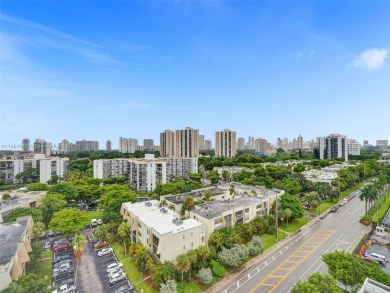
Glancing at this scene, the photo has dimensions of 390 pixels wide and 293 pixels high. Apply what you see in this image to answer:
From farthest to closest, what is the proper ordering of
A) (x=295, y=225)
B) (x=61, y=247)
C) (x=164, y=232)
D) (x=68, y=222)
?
(x=295, y=225) → (x=68, y=222) → (x=61, y=247) → (x=164, y=232)

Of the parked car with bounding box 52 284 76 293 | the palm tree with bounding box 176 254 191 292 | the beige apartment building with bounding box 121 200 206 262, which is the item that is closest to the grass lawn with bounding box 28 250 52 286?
the parked car with bounding box 52 284 76 293

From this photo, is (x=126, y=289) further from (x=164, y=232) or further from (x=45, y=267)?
(x=45, y=267)

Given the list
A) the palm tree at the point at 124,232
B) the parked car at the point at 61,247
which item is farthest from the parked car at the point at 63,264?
the palm tree at the point at 124,232

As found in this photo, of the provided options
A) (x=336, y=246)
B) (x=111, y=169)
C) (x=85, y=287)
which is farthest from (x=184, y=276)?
(x=111, y=169)

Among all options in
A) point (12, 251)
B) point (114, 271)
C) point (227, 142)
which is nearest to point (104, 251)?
point (114, 271)

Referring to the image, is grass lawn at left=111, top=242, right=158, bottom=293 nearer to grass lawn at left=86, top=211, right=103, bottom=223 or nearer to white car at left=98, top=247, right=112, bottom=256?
white car at left=98, top=247, right=112, bottom=256

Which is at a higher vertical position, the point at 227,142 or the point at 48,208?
the point at 227,142

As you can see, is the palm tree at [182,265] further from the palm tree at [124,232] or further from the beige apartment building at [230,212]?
the palm tree at [124,232]
